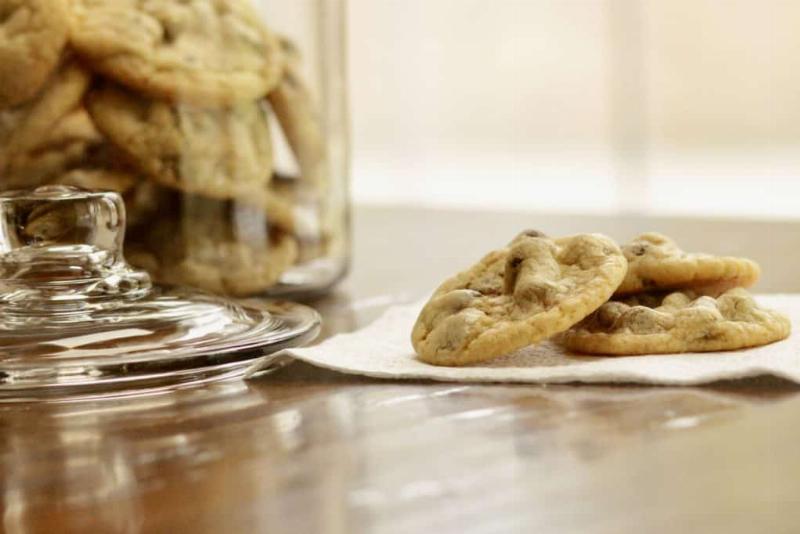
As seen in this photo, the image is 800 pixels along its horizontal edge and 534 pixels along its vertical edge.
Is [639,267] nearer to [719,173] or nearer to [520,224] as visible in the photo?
[520,224]

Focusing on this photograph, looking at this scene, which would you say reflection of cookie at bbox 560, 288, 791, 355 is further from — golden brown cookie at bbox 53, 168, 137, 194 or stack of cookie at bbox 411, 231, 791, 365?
golden brown cookie at bbox 53, 168, 137, 194

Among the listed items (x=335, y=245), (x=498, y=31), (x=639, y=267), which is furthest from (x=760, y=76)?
(x=639, y=267)

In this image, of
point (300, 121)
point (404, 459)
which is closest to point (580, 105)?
point (300, 121)

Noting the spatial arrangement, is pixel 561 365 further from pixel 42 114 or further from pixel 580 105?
pixel 580 105

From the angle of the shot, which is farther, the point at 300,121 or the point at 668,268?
the point at 300,121

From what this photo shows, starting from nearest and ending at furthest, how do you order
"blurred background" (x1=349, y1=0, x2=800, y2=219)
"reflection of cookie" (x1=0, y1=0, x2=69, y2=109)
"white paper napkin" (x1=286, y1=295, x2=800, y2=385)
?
"white paper napkin" (x1=286, y1=295, x2=800, y2=385) → "reflection of cookie" (x1=0, y1=0, x2=69, y2=109) → "blurred background" (x1=349, y1=0, x2=800, y2=219)

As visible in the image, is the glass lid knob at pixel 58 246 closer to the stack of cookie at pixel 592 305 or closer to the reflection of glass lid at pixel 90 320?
the reflection of glass lid at pixel 90 320

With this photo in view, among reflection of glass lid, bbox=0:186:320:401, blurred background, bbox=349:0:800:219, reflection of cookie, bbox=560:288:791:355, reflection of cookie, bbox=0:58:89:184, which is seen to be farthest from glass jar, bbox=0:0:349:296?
blurred background, bbox=349:0:800:219

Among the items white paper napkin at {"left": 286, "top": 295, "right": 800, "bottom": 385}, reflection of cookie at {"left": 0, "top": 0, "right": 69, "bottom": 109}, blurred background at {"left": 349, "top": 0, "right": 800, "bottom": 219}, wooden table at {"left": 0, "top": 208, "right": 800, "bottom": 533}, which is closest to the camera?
wooden table at {"left": 0, "top": 208, "right": 800, "bottom": 533}
